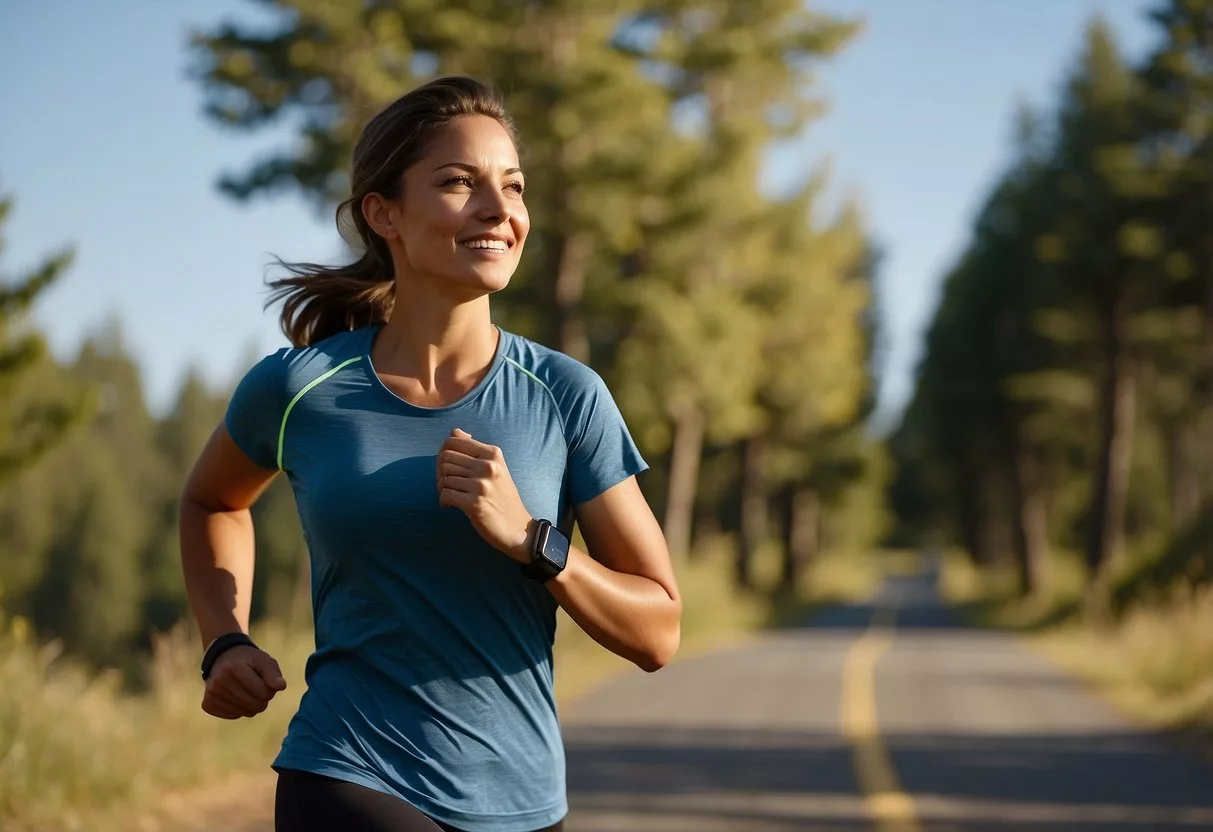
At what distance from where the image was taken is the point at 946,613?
4931 cm

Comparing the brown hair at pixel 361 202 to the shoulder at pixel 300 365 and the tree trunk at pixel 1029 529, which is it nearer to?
the shoulder at pixel 300 365

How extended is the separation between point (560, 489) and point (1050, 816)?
26.3ft

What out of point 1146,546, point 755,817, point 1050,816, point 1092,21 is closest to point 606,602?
point 755,817

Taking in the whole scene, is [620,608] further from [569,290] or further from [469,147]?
[569,290]

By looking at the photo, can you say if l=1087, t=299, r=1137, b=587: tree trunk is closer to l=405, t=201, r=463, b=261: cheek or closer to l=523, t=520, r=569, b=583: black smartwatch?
l=405, t=201, r=463, b=261: cheek

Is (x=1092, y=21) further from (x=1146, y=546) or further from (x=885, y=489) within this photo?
(x=885, y=489)

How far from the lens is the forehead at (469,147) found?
304cm

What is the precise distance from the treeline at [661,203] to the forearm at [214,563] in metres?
6.80

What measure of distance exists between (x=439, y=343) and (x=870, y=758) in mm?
10457

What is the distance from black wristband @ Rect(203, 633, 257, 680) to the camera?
312 centimetres

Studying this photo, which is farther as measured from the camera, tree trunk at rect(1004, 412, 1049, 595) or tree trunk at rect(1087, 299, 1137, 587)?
tree trunk at rect(1004, 412, 1049, 595)

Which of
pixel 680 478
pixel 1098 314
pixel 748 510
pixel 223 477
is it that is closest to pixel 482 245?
pixel 223 477

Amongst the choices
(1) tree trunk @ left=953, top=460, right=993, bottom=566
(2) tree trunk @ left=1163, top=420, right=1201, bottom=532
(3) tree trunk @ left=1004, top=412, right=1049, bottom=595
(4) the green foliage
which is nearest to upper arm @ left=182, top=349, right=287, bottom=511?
(4) the green foliage

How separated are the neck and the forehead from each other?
9.7 inches
